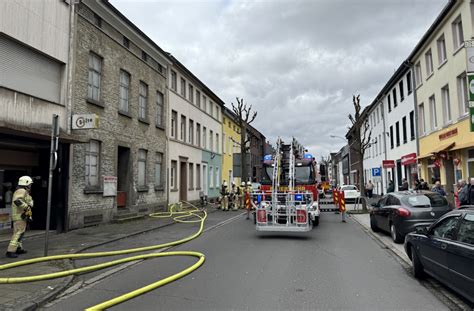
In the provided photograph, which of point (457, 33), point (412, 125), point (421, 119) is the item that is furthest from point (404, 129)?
point (457, 33)

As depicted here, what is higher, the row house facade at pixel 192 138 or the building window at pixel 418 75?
the building window at pixel 418 75

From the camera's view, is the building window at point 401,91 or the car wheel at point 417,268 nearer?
the car wheel at point 417,268

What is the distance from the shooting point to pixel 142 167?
797 inches

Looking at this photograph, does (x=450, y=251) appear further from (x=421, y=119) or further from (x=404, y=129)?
(x=404, y=129)

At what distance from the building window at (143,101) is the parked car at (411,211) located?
42.1 ft

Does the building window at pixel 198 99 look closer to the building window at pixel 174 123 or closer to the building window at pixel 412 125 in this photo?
the building window at pixel 174 123

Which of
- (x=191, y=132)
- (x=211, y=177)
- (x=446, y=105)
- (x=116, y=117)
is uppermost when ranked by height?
(x=446, y=105)

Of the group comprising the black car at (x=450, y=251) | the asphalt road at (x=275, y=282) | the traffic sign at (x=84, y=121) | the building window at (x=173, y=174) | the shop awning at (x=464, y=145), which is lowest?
the asphalt road at (x=275, y=282)

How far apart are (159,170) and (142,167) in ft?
7.55

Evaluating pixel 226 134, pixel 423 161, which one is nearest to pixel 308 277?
pixel 423 161

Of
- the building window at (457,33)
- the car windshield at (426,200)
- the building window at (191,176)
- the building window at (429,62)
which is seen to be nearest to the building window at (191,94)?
the building window at (191,176)

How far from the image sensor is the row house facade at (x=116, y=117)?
14766 mm

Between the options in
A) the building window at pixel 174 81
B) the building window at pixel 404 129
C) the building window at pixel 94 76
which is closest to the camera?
the building window at pixel 94 76

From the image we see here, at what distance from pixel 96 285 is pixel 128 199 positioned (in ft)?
39.4
